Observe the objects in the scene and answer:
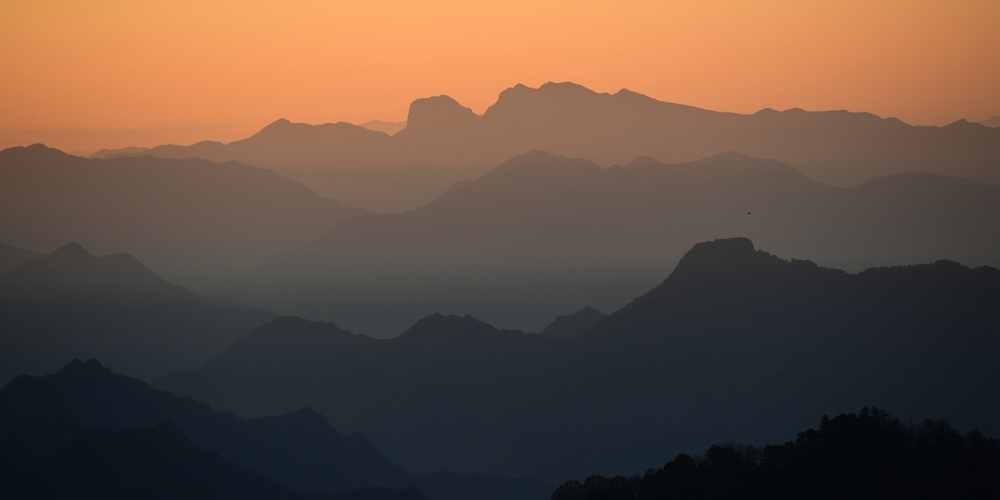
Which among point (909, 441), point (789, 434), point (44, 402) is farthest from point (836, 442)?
point (44, 402)

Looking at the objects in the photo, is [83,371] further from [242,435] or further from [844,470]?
[844,470]

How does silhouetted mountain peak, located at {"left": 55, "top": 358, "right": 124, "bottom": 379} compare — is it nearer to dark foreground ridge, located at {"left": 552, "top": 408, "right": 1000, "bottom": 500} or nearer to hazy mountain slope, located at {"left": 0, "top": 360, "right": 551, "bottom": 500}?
hazy mountain slope, located at {"left": 0, "top": 360, "right": 551, "bottom": 500}

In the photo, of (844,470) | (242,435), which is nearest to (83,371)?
(242,435)

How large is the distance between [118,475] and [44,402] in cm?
6058

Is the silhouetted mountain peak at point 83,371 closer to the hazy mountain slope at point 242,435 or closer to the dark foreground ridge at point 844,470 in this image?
the hazy mountain slope at point 242,435

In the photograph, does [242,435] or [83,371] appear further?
[83,371]

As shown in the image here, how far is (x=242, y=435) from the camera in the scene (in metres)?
185

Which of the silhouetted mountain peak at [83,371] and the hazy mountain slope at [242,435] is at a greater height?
the silhouetted mountain peak at [83,371]

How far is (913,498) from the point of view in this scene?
254ft

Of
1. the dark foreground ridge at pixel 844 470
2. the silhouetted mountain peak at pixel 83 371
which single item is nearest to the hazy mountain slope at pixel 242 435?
the silhouetted mountain peak at pixel 83 371

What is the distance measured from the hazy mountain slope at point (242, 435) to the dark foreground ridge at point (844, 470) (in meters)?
99.3

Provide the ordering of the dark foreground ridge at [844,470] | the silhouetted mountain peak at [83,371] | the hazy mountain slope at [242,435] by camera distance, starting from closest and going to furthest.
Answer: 1. the dark foreground ridge at [844,470]
2. the hazy mountain slope at [242,435]
3. the silhouetted mountain peak at [83,371]

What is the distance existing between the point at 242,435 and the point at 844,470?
414 feet

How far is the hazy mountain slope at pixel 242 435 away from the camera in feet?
588
